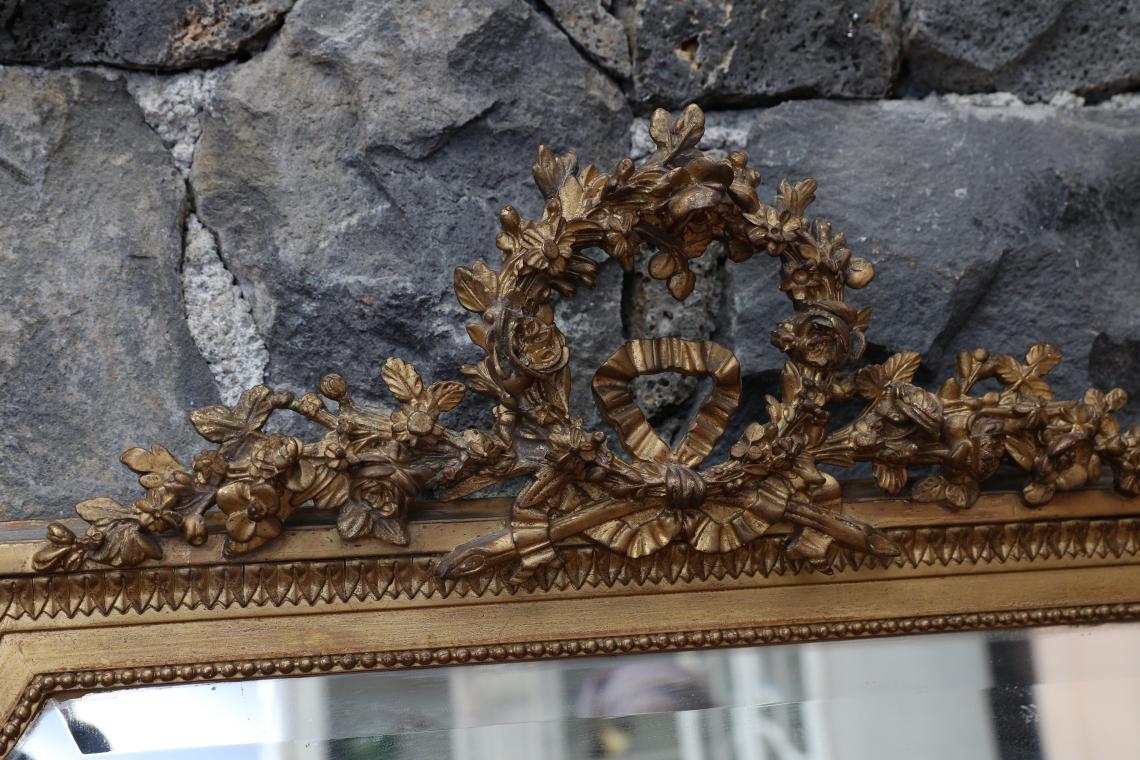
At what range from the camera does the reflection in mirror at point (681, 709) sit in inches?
30.1

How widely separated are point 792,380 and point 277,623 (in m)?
0.39

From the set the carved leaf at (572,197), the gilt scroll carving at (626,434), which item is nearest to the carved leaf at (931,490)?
the gilt scroll carving at (626,434)

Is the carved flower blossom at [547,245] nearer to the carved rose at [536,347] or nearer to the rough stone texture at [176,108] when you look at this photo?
the carved rose at [536,347]

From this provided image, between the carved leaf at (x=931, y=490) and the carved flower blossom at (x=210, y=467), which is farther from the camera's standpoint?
the carved leaf at (x=931, y=490)

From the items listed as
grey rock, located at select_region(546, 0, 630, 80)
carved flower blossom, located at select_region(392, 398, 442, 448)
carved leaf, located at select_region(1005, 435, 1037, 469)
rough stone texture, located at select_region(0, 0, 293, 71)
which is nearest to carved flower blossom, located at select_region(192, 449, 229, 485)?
carved flower blossom, located at select_region(392, 398, 442, 448)

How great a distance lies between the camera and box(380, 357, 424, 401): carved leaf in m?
0.78

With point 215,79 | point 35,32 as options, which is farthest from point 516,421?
point 35,32

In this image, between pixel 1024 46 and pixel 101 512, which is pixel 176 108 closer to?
pixel 101 512

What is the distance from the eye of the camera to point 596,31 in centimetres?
92

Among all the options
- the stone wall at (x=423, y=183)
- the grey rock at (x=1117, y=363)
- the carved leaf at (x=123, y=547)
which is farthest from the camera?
the grey rock at (x=1117, y=363)

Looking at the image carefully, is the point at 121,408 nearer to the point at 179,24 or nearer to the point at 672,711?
the point at 179,24

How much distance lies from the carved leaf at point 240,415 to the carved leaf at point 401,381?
66mm

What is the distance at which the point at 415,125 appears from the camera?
870 mm

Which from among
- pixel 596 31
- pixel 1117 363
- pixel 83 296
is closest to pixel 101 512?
pixel 83 296
